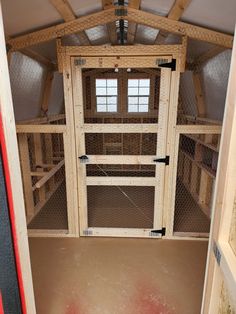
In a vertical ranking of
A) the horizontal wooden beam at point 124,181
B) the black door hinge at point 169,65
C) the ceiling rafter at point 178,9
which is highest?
the ceiling rafter at point 178,9

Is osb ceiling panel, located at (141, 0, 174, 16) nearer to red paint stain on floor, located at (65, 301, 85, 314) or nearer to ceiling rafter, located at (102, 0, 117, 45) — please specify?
ceiling rafter, located at (102, 0, 117, 45)

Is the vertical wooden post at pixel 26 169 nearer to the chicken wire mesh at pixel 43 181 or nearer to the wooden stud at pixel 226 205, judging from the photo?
the chicken wire mesh at pixel 43 181

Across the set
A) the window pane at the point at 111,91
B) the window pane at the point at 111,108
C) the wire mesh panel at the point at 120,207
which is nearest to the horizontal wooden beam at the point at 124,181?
the wire mesh panel at the point at 120,207

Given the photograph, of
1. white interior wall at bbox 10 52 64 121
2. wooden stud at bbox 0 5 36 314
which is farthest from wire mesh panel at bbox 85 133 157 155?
wooden stud at bbox 0 5 36 314

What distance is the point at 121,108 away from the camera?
418cm

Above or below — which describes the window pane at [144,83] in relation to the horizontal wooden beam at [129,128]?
above

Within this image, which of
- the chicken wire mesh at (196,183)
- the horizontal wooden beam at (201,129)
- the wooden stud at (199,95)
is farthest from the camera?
the wooden stud at (199,95)

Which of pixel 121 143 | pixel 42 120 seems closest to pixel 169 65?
pixel 42 120

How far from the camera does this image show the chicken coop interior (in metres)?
1.71

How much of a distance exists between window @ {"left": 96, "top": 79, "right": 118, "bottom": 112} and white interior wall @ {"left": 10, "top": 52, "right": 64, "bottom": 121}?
93 centimetres

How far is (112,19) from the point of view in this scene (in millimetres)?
1936

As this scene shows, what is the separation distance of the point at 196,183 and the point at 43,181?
2.08 metres

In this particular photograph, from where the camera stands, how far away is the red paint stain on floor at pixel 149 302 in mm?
1567

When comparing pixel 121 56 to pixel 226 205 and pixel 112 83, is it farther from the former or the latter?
pixel 112 83
